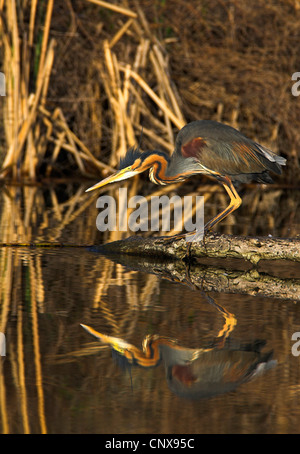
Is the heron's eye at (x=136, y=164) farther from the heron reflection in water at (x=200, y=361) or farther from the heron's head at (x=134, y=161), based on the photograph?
the heron reflection in water at (x=200, y=361)

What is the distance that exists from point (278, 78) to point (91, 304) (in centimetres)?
950

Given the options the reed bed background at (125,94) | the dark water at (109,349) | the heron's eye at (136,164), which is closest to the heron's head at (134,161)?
the heron's eye at (136,164)

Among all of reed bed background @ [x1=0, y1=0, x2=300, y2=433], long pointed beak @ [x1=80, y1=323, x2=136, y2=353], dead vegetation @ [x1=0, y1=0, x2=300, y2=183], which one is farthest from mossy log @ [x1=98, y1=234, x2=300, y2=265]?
dead vegetation @ [x1=0, y1=0, x2=300, y2=183]

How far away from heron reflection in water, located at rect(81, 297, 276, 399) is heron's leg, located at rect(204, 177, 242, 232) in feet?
7.17

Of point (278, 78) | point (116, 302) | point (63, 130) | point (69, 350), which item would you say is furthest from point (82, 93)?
point (69, 350)

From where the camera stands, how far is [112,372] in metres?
3.90

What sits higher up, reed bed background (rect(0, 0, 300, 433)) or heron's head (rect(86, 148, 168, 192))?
reed bed background (rect(0, 0, 300, 433))

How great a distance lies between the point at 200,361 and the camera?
4.12 m

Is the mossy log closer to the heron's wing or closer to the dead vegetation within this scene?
the heron's wing

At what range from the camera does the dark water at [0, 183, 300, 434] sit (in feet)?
10.9

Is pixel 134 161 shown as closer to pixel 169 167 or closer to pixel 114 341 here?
pixel 169 167

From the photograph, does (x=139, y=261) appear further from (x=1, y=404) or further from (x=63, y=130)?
(x=63, y=130)

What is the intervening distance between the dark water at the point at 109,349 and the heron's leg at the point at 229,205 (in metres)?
0.59

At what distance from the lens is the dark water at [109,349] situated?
332cm
